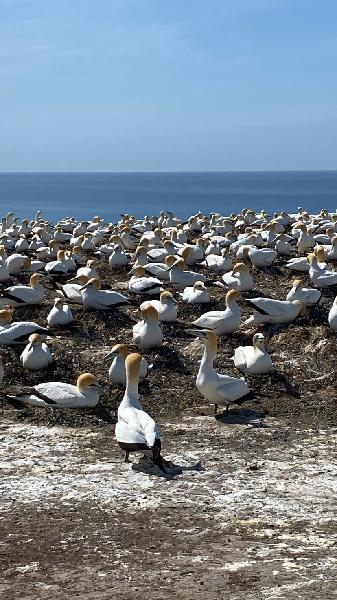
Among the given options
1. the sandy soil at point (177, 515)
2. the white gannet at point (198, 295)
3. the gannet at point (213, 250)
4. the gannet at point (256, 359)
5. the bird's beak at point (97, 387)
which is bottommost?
the sandy soil at point (177, 515)

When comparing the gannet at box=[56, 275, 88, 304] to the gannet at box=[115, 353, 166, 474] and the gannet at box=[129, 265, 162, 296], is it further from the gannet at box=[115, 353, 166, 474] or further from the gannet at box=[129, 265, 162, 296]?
the gannet at box=[115, 353, 166, 474]

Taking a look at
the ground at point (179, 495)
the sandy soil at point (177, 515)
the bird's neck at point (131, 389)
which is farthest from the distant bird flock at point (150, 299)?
the sandy soil at point (177, 515)

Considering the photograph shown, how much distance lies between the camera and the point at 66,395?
30.1ft

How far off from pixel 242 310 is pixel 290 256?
6509mm

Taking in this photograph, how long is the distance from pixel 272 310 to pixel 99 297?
8.85 ft

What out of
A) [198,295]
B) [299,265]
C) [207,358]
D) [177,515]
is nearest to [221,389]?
[207,358]

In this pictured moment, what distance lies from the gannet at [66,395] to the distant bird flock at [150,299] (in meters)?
0.01

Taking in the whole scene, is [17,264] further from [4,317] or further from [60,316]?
[4,317]

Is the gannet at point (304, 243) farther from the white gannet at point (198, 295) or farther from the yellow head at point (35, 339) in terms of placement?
the yellow head at point (35, 339)

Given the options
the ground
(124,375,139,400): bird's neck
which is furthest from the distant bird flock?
the ground

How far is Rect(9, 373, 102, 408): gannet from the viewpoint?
917cm

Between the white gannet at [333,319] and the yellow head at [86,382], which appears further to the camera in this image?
the white gannet at [333,319]

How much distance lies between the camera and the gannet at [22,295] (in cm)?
1362

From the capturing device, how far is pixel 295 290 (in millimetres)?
13305
